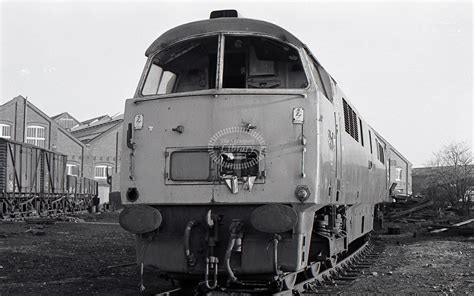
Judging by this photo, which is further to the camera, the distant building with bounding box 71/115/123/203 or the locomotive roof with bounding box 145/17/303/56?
the distant building with bounding box 71/115/123/203

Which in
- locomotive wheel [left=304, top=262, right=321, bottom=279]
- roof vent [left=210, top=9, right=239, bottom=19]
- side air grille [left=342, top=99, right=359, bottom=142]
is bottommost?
locomotive wheel [left=304, top=262, right=321, bottom=279]

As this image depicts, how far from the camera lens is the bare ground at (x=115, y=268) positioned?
774 cm

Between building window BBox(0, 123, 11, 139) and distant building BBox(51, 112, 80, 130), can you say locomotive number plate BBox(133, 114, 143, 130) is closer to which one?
building window BBox(0, 123, 11, 139)

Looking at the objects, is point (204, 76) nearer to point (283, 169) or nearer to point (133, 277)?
point (283, 169)

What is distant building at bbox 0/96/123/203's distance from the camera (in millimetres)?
41125

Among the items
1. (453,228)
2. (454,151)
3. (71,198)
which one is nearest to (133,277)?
(453,228)

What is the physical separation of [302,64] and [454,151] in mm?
49287

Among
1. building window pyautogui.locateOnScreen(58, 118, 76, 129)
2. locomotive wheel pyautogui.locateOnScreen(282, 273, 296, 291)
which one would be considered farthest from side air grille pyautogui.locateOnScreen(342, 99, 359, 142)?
building window pyautogui.locateOnScreen(58, 118, 76, 129)

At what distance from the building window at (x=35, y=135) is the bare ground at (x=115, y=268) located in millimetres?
28097

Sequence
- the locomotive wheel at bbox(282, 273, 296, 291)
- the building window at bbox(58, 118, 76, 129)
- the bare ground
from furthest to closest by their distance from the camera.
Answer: the building window at bbox(58, 118, 76, 129) → the bare ground → the locomotive wheel at bbox(282, 273, 296, 291)

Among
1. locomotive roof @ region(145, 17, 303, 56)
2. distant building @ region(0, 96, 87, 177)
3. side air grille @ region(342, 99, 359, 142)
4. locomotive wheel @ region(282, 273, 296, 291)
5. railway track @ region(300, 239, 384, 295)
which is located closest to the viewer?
locomotive wheel @ region(282, 273, 296, 291)

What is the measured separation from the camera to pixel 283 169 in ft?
19.5

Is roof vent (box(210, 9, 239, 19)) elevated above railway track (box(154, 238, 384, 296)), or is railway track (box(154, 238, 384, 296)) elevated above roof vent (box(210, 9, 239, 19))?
roof vent (box(210, 9, 239, 19))

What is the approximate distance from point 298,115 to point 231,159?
89 cm
